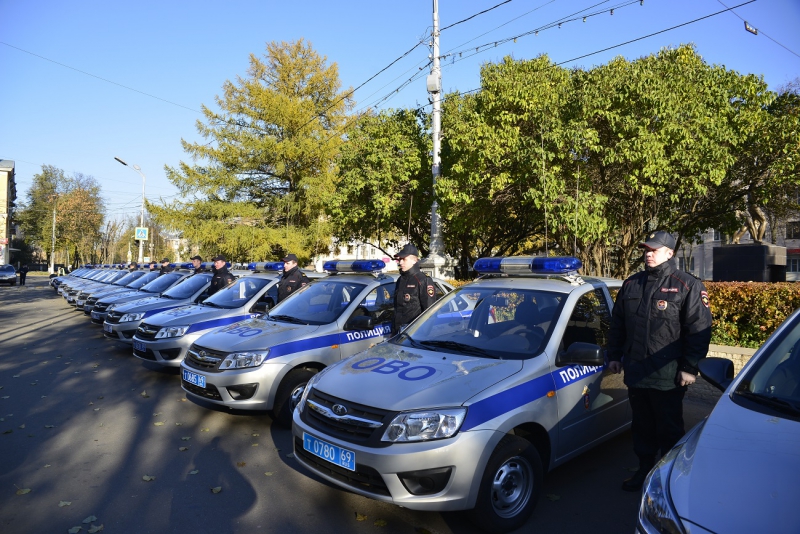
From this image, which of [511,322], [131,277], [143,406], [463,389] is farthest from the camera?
[131,277]

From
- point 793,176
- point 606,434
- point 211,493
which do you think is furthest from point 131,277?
point 793,176

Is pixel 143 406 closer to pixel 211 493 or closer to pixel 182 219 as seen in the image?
pixel 211 493

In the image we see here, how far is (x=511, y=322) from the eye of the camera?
431cm

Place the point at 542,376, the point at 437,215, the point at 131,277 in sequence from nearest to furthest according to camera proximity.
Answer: the point at 542,376, the point at 437,215, the point at 131,277

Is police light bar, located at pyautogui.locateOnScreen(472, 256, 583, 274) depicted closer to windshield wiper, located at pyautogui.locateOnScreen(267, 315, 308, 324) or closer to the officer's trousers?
the officer's trousers

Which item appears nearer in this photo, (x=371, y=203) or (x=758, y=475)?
(x=758, y=475)

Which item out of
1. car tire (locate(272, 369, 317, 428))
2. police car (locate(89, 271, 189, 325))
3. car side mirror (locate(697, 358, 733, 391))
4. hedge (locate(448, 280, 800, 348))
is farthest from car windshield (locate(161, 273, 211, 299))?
car side mirror (locate(697, 358, 733, 391))

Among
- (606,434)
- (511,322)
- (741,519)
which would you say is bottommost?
(606,434)

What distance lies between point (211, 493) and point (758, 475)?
11.4 feet

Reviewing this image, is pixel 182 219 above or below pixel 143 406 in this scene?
above

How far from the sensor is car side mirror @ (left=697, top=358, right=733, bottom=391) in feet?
9.52

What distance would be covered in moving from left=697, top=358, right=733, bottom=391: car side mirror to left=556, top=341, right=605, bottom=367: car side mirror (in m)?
0.68

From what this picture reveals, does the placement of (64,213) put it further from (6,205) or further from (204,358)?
(204,358)

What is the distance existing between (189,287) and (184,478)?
6.80 meters
